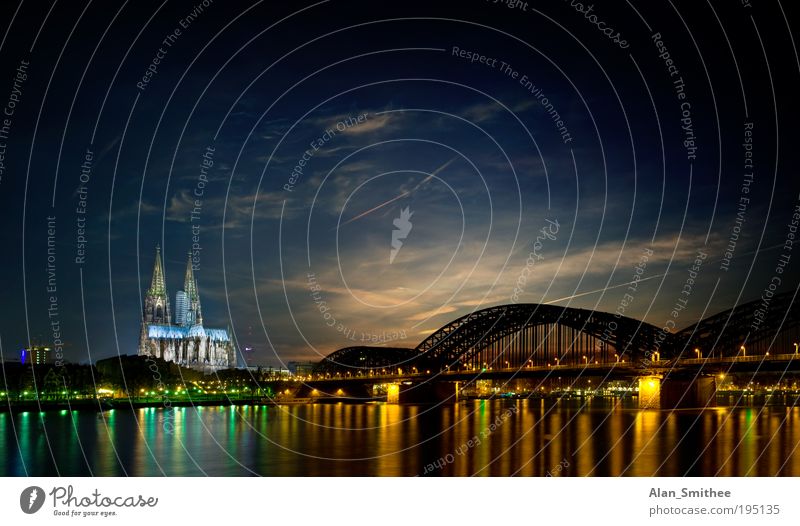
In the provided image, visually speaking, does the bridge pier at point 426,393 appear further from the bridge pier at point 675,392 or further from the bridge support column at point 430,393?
the bridge pier at point 675,392

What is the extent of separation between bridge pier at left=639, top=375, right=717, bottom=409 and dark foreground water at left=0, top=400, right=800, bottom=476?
13.2m

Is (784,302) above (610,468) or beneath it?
above

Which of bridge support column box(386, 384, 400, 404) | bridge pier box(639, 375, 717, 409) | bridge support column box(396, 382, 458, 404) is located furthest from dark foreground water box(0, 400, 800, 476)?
bridge support column box(386, 384, 400, 404)

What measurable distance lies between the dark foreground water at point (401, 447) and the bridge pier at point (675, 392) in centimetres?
1322

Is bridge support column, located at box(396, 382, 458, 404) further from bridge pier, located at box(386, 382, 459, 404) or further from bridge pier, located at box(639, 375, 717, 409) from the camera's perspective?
bridge pier, located at box(639, 375, 717, 409)

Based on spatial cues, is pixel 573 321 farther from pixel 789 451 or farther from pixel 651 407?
pixel 789 451

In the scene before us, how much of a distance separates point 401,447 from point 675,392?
47.8m

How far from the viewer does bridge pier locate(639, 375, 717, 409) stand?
285 ft

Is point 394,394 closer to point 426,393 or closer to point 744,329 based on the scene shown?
point 426,393

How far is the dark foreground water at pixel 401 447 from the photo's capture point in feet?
124

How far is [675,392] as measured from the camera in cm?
8712
